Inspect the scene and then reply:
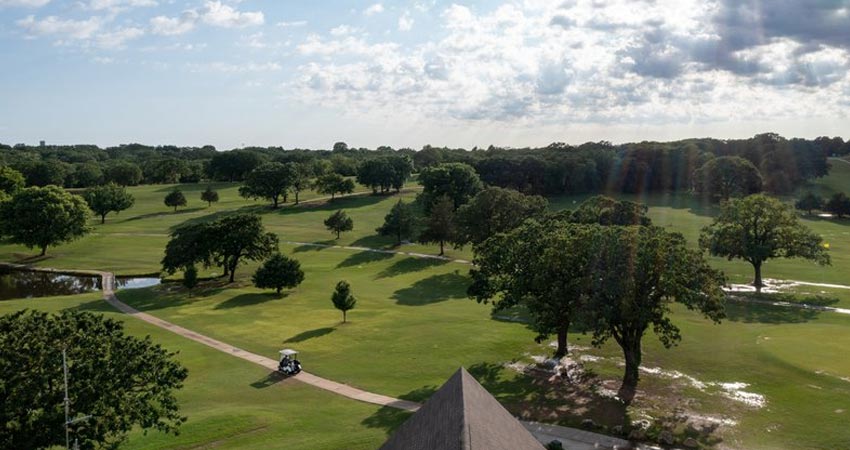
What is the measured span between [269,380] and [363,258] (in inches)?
1985

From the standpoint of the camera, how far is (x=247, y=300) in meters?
63.6

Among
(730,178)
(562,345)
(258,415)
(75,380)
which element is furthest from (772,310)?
(730,178)

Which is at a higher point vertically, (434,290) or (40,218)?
(40,218)

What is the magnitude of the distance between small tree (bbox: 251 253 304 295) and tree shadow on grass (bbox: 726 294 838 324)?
140ft

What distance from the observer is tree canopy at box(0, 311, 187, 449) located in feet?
72.9

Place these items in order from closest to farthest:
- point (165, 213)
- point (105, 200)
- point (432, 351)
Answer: point (432, 351) → point (105, 200) → point (165, 213)

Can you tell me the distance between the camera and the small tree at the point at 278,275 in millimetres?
65188

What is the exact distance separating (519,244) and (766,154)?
134270 millimetres

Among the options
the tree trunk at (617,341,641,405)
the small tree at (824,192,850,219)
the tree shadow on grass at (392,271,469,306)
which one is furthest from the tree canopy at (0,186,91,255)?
the small tree at (824,192,850,219)

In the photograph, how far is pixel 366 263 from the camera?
86.4 m

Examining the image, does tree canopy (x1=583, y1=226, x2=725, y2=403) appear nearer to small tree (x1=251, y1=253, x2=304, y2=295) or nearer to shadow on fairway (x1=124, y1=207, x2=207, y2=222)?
small tree (x1=251, y1=253, x2=304, y2=295)

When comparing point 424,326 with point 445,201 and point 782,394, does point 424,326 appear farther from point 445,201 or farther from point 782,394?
point 445,201

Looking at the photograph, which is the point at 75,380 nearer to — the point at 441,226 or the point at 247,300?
the point at 247,300

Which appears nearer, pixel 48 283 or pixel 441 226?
pixel 48 283
